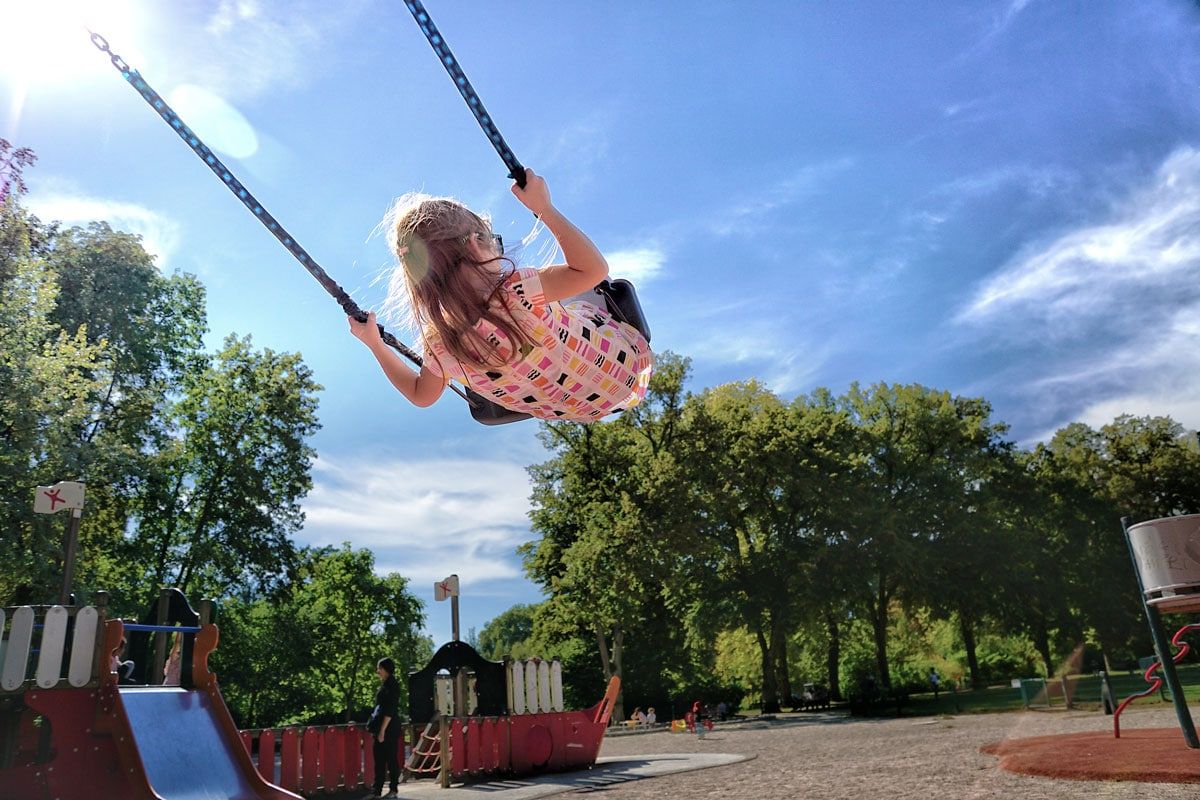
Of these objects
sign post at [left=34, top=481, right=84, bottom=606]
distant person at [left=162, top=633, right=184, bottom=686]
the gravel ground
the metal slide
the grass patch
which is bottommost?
the grass patch

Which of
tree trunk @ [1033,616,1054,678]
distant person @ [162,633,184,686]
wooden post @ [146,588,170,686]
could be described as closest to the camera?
distant person @ [162,633,184,686]

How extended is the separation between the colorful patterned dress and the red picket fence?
9896 mm

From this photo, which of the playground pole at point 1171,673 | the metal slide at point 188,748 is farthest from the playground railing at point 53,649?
the playground pole at point 1171,673

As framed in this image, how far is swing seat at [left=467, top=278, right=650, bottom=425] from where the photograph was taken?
3.49 metres

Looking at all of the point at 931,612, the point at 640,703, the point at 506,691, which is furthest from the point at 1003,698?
the point at 506,691

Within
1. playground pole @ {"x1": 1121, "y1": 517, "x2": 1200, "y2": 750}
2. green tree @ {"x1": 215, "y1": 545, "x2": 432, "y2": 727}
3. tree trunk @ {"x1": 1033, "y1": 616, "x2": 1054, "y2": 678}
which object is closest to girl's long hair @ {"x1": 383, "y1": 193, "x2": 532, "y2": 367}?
playground pole @ {"x1": 1121, "y1": 517, "x2": 1200, "y2": 750}

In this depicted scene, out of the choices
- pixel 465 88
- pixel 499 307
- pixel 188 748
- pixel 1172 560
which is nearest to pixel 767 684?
pixel 1172 560

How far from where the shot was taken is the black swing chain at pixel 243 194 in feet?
8.70

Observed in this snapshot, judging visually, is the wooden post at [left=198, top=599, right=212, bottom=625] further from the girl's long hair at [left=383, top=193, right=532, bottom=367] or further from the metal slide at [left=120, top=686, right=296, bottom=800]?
the girl's long hair at [left=383, top=193, right=532, bottom=367]

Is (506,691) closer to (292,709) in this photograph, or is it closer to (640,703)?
(640,703)

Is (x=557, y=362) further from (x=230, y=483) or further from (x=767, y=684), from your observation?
(x=767, y=684)

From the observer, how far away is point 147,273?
30250 millimetres

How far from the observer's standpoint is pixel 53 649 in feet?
22.7

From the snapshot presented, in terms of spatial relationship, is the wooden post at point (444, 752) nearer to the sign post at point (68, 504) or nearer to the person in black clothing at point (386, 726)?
the person in black clothing at point (386, 726)
